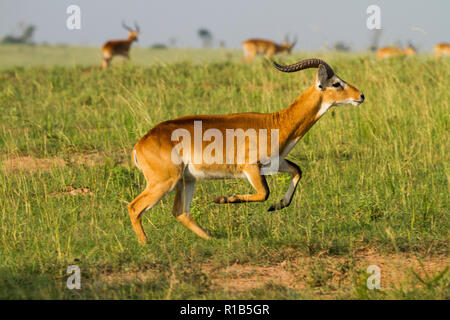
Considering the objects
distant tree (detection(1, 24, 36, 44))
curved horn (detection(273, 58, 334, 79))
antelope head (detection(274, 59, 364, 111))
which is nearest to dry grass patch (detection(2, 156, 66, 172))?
curved horn (detection(273, 58, 334, 79))

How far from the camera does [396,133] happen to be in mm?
9359

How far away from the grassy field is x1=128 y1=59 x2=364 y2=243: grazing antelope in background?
33cm

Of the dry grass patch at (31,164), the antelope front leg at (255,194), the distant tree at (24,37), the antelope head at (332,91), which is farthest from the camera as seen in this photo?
the distant tree at (24,37)

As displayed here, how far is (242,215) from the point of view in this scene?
6.50 m

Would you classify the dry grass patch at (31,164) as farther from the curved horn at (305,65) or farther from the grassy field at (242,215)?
the curved horn at (305,65)

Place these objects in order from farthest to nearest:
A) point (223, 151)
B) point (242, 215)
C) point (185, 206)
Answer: point (242, 215) < point (185, 206) < point (223, 151)

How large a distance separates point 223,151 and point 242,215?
2.39ft

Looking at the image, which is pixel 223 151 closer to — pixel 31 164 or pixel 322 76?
pixel 322 76

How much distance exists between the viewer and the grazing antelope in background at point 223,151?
19.5 feet

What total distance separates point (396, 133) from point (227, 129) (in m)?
3.94

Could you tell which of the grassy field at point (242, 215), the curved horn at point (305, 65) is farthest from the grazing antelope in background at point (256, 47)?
the curved horn at point (305, 65)

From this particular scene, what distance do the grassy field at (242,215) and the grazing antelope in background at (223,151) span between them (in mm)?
332

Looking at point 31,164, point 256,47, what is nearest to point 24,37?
point 256,47

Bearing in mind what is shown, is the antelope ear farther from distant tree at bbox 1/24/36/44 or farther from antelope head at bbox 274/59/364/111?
distant tree at bbox 1/24/36/44
